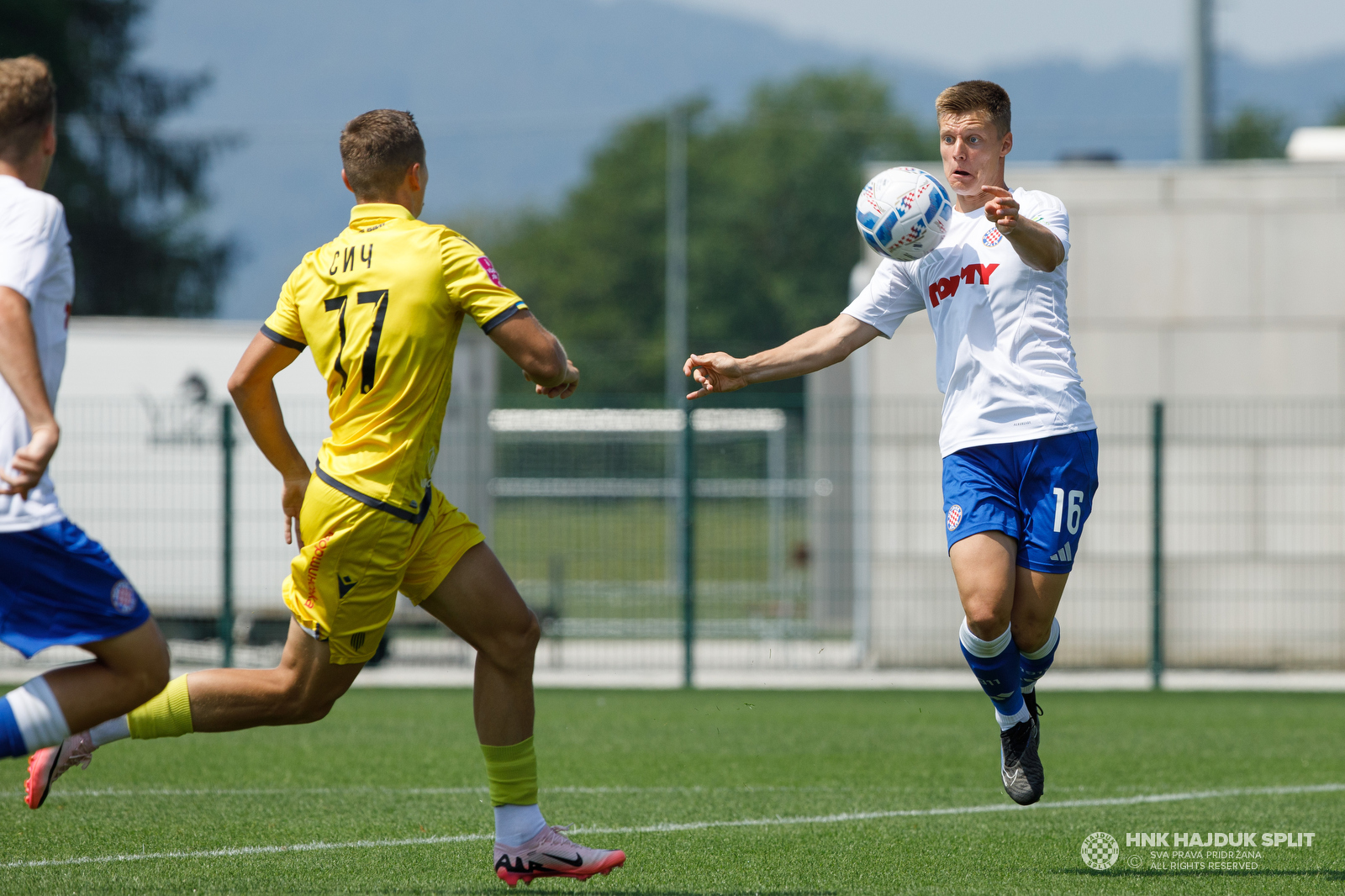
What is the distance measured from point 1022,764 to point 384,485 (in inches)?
103

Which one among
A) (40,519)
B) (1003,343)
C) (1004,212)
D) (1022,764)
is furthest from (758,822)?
(40,519)

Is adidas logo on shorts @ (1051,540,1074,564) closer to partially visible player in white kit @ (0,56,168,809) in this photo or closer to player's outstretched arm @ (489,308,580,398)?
player's outstretched arm @ (489,308,580,398)

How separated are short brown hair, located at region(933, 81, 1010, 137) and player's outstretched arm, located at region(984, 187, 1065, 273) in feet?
0.92

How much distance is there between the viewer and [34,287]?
142 inches

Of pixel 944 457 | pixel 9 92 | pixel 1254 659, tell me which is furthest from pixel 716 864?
pixel 1254 659

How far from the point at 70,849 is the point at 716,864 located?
7.83 feet

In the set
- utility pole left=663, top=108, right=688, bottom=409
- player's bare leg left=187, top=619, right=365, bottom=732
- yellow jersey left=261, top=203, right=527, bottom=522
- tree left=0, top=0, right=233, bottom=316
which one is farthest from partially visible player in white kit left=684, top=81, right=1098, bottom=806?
utility pole left=663, top=108, right=688, bottom=409

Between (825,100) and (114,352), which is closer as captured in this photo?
(114,352)

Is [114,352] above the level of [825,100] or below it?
below

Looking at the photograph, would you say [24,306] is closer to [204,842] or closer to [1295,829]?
[204,842]

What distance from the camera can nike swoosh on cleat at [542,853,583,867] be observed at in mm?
4465

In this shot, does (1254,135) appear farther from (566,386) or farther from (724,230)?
(566,386)

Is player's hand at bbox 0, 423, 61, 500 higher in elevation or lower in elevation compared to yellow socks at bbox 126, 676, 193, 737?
higher

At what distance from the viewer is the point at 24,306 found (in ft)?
11.7
